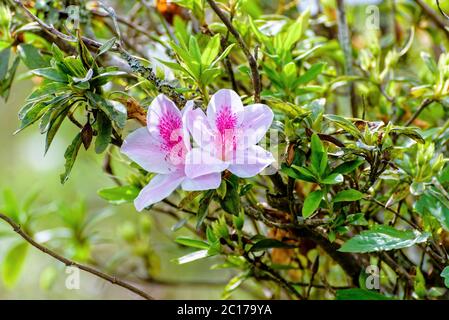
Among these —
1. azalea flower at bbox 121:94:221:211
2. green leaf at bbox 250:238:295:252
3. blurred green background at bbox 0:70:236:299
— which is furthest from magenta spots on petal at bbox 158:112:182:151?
blurred green background at bbox 0:70:236:299

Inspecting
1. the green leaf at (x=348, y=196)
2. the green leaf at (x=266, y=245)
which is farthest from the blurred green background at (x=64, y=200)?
the green leaf at (x=348, y=196)

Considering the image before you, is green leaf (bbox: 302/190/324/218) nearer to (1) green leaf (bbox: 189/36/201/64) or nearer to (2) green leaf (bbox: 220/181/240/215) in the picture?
(2) green leaf (bbox: 220/181/240/215)

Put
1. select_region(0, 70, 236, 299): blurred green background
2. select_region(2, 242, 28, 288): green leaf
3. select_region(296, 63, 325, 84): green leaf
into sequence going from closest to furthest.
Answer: select_region(296, 63, 325, 84): green leaf
select_region(2, 242, 28, 288): green leaf
select_region(0, 70, 236, 299): blurred green background

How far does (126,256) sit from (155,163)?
2.46 ft

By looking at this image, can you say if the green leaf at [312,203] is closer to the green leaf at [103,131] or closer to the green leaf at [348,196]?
the green leaf at [348,196]

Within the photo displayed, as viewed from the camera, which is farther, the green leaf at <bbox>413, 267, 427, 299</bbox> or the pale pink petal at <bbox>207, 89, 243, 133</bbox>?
the green leaf at <bbox>413, 267, 427, 299</bbox>

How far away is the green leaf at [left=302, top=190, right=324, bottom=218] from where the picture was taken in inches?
27.7

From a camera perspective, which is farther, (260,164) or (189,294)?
(189,294)

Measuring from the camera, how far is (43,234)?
1312 mm

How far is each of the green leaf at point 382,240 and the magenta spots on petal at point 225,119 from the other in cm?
18

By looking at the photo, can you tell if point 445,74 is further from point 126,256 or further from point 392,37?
point 126,256

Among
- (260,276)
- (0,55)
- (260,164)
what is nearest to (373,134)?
(260,164)

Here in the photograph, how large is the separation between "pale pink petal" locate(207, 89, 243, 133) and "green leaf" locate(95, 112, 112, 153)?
0.37 feet

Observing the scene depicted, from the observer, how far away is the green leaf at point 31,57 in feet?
2.89
